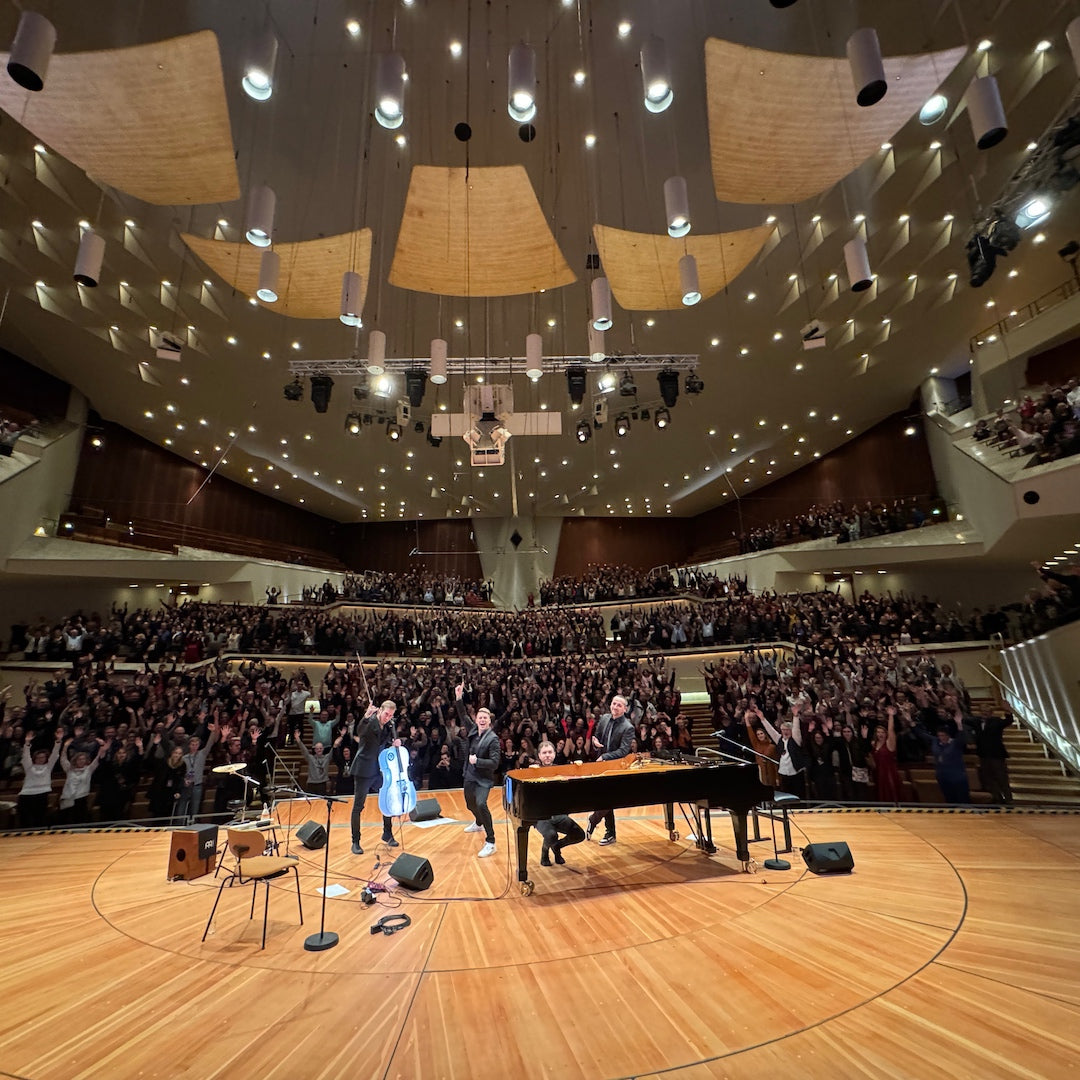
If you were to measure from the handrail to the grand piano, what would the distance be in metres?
6.78

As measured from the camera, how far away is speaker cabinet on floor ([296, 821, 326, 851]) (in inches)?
205

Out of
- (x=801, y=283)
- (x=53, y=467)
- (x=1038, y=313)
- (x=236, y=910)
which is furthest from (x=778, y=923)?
(x=53, y=467)

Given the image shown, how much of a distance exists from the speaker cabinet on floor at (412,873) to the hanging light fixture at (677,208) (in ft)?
19.2

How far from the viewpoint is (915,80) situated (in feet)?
18.4

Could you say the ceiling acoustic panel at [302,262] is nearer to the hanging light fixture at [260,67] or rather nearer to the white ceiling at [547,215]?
the white ceiling at [547,215]

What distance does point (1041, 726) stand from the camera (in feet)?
30.5

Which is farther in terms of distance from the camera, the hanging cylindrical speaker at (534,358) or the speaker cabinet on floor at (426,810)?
the hanging cylindrical speaker at (534,358)

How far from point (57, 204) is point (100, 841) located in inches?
Answer: 377

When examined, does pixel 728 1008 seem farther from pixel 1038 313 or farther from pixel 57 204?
pixel 1038 313

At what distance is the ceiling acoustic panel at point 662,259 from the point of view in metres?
8.12

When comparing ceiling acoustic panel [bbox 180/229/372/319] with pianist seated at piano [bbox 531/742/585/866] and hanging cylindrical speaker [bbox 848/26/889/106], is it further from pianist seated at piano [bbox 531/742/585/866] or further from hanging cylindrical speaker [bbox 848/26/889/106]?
pianist seated at piano [bbox 531/742/585/866]

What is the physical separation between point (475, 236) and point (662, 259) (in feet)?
9.31

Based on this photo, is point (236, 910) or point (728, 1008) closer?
point (728, 1008)

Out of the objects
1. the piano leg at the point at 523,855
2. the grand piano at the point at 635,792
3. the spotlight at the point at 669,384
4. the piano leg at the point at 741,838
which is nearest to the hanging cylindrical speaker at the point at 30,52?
the grand piano at the point at 635,792
